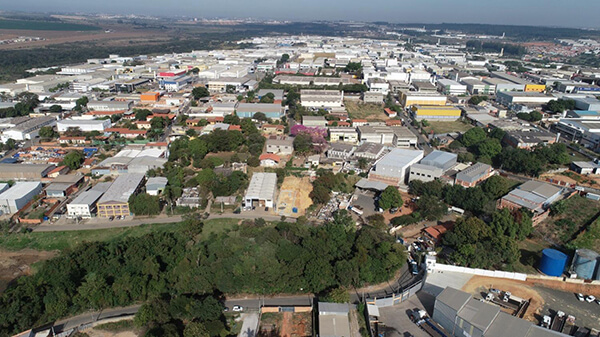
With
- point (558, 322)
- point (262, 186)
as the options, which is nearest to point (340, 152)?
point (262, 186)

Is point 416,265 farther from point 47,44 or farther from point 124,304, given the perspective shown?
point 47,44

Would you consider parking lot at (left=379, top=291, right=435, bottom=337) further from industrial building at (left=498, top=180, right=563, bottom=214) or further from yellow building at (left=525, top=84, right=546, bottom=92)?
yellow building at (left=525, top=84, right=546, bottom=92)

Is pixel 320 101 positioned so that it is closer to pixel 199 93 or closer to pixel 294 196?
pixel 199 93

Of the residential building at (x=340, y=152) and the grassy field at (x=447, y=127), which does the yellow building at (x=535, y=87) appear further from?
the residential building at (x=340, y=152)

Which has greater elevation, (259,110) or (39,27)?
(39,27)

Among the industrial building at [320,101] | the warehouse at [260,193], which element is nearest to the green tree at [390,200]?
the warehouse at [260,193]

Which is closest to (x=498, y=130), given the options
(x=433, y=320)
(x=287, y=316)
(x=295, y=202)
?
(x=295, y=202)

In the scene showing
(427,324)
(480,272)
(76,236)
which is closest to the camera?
(427,324)
